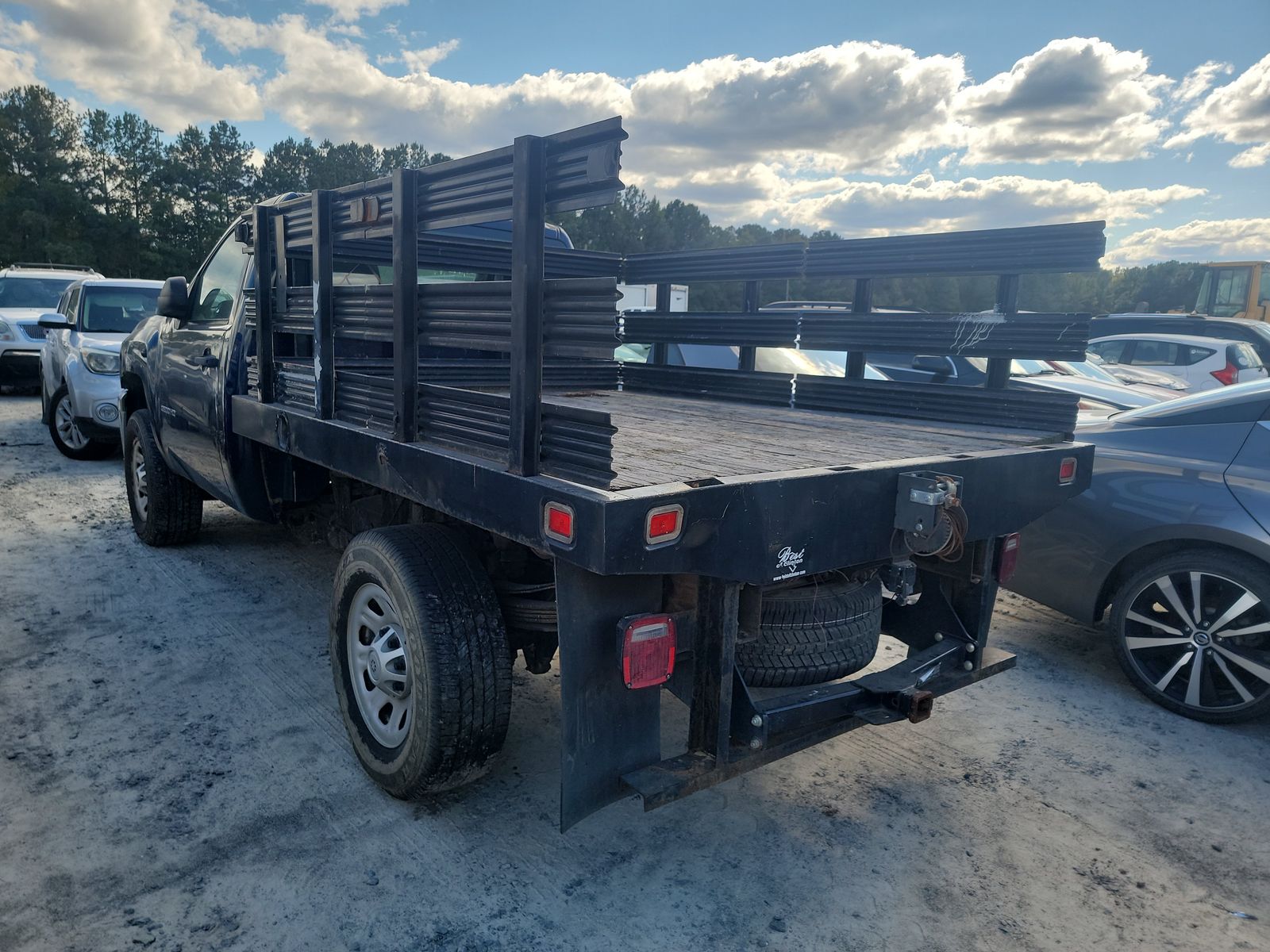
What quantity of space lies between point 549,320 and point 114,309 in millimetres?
9430

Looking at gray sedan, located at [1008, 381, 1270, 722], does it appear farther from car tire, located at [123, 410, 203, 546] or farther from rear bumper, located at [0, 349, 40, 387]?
rear bumper, located at [0, 349, 40, 387]

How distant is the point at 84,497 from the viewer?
7242mm

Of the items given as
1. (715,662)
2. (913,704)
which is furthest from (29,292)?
(913,704)

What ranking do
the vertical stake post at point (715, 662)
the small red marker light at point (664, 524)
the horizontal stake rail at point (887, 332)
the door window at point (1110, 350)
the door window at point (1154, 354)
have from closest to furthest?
the small red marker light at point (664, 524) < the vertical stake post at point (715, 662) < the horizontal stake rail at point (887, 332) < the door window at point (1154, 354) < the door window at point (1110, 350)

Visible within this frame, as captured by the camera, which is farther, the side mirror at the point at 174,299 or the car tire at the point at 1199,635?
the side mirror at the point at 174,299

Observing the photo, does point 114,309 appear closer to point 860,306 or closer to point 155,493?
point 155,493

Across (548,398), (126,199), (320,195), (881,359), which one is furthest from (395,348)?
(126,199)

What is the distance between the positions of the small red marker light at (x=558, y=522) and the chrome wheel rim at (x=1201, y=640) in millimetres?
3207

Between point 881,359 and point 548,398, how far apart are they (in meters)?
7.30

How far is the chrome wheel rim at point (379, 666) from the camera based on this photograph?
9.36 ft

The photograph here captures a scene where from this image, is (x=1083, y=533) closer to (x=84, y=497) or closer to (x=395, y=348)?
(x=395, y=348)

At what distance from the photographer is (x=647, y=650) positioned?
2.25m

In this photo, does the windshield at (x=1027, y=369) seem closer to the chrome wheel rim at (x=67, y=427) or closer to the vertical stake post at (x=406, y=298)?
the vertical stake post at (x=406, y=298)

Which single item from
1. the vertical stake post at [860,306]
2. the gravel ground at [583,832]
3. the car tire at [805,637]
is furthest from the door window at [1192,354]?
the car tire at [805,637]
